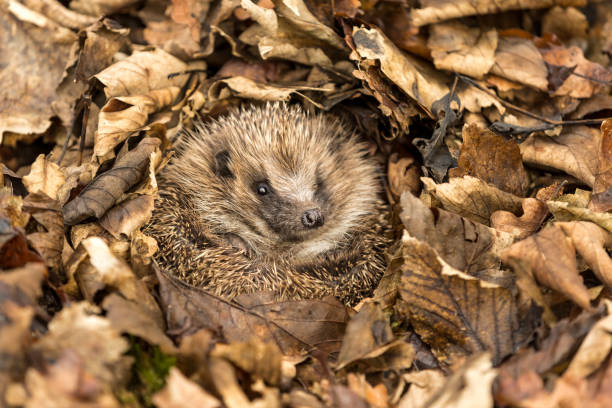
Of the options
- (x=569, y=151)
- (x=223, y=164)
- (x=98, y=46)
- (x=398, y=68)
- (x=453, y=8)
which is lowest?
(x=223, y=164)

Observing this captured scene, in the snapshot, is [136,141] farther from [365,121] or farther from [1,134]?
[365,121]

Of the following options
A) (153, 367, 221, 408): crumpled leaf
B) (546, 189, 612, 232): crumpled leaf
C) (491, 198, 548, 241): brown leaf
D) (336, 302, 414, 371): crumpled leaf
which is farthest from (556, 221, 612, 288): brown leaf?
(153, 367, 221, 408): crumpled leaf

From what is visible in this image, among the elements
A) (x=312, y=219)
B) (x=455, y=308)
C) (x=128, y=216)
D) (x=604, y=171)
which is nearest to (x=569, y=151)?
(x=604, y=171)

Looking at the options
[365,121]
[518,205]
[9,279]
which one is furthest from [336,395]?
[365,121]

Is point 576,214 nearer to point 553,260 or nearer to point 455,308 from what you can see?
point 553,260

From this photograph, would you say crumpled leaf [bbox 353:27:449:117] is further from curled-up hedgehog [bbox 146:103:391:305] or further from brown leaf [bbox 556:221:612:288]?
brown leaf [bbox 556:221:612:288]

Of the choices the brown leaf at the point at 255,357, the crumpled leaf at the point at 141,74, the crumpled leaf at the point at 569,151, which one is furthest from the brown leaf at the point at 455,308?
the crumpled leaf at the point at 141,74

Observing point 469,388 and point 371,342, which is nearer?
point 469,388
